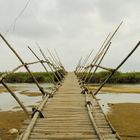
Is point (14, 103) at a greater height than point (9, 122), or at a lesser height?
greater

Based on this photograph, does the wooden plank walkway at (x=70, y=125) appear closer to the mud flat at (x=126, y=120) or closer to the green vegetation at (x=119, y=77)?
the mud flat at (x=126, y=120)

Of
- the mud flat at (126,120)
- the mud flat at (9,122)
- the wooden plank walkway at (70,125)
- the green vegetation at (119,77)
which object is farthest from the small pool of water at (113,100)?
the green vegetation at (119,77)

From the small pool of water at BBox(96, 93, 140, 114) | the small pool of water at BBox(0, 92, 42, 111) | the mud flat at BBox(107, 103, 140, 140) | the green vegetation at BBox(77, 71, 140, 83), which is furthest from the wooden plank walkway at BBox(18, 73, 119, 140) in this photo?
the green vegetation at BBox(77, 71, 140, 83)

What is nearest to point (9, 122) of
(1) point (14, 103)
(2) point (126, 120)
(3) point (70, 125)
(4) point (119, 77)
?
(2) point (126, 120)

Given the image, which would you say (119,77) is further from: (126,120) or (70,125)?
(70,125)

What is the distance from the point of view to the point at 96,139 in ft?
18.7

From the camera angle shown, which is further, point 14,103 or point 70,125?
point 14,103

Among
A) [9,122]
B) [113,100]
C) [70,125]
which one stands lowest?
[70,125]

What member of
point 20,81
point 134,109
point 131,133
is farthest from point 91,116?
point 20,81

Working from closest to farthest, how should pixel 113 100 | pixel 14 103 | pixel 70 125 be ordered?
pixel 70 125 → pixel 14 103 → pixel 113 100

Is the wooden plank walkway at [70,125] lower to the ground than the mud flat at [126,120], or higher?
lower

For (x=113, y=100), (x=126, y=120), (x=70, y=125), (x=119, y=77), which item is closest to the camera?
(x=70, y=125)

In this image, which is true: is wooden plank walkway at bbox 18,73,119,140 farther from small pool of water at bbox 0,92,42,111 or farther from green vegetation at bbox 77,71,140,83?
green vegetation at bbox 77,71,140,83

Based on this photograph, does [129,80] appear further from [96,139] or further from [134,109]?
[96,139]
